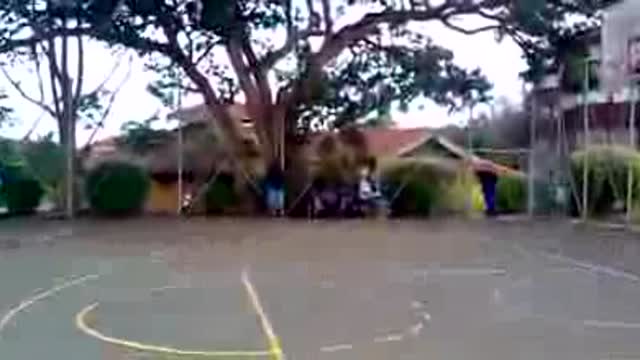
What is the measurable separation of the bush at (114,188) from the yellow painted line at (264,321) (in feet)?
58.1

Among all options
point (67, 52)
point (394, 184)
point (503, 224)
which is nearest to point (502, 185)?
point (394, 184)

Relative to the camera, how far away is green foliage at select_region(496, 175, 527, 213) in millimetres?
40219

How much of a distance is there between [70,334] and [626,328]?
534cm

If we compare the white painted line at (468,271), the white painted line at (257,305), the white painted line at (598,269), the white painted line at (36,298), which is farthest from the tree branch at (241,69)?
the white painted line at (36,298)

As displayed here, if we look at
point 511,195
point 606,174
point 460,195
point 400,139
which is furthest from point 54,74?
point 400,139

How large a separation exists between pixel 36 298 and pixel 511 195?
27.3m

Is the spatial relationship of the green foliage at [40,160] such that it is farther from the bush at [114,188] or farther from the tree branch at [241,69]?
the tree branch at [241,69]

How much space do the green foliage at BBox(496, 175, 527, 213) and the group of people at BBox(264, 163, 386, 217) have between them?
5.31 metres

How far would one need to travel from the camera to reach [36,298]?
49.5ft

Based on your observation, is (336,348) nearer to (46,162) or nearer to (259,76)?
(46,162)

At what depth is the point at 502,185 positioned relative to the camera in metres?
41.1

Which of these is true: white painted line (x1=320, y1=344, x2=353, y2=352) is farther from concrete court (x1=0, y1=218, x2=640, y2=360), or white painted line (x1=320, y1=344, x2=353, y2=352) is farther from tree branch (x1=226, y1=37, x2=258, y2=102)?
tree branch (x1=226, y1=37, x2=258, y2=102)

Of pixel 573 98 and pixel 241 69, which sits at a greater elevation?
pixel 241 69

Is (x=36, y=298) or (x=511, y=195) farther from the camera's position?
(x=511, y=195)
